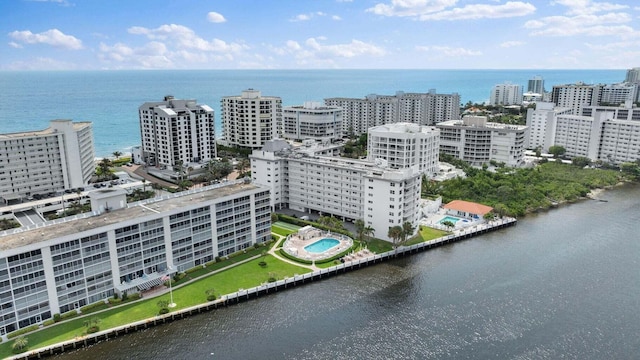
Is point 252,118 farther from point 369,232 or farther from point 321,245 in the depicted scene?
point 369,232

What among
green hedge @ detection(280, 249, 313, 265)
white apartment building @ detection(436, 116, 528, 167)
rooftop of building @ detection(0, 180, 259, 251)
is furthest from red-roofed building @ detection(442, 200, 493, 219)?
white apartment building @ detection(436, 116, 528, 167)

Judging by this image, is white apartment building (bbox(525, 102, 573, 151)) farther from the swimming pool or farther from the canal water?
the swimming pool

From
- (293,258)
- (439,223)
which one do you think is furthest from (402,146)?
(293,258)

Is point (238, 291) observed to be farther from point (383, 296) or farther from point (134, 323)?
point (383, 296)

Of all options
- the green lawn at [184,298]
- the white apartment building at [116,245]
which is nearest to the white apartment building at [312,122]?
the white apartment building at [116,245]

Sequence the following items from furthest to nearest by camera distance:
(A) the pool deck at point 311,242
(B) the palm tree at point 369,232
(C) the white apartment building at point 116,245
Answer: (B) the palm tree at point 369,232 < (A) the pool deck at point 311,242 < (C) the white apartment building at point 116,245

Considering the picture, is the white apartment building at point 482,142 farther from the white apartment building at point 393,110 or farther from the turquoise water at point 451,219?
the turquoise water at point 451,219
